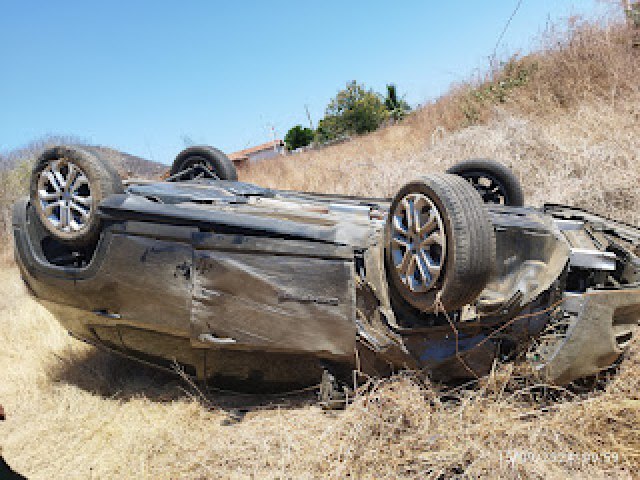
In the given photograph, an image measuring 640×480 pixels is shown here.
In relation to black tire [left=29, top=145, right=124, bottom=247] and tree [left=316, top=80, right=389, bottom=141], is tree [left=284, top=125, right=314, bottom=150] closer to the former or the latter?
tree [left=316, top=80, right=389, bottom=141]

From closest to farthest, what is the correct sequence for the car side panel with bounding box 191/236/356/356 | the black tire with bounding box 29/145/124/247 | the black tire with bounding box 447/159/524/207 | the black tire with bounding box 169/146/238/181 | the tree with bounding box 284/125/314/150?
1. the car side panel with bounding box 191/236/356/356
2. the black tire with bounding box 29/145/124/247
3. the black tire with bounding box 447/159/524/207
4. the black tire with bounding box 169/146/238/181
5. the tree with bounding box 284/125/314/150

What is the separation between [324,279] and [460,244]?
35.0 inches

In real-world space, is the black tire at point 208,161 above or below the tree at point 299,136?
below

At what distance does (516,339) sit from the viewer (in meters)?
2.70

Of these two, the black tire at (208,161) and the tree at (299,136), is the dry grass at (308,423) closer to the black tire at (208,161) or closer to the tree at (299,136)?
the black tire at (208,161)

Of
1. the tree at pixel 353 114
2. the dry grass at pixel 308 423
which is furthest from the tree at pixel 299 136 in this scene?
the dry grass at pixel 308 423

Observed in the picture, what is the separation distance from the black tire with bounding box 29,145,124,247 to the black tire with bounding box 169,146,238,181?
201cm

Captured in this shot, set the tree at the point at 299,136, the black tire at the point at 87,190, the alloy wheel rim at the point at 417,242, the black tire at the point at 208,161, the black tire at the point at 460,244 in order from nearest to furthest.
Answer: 1. the black tire at the point at 460,244
2. the alloy wheel rim at the point at 417,242
3. the black tire at the point at 87,190
4. the black tire at the point at 208,161
5. the tree at the point at 299,136

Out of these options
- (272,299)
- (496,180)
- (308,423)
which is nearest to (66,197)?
(272,299)

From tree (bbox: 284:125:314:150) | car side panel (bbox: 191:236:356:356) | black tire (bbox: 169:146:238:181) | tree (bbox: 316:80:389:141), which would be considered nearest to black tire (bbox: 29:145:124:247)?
car side panel (bbox: 191:236:356:356)

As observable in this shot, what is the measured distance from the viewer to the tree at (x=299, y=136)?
30.7 m

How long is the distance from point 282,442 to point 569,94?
1017cm

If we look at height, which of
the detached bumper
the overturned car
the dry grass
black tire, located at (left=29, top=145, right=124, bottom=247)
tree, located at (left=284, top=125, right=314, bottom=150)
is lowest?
the dry grass

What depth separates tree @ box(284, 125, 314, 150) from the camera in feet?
101
